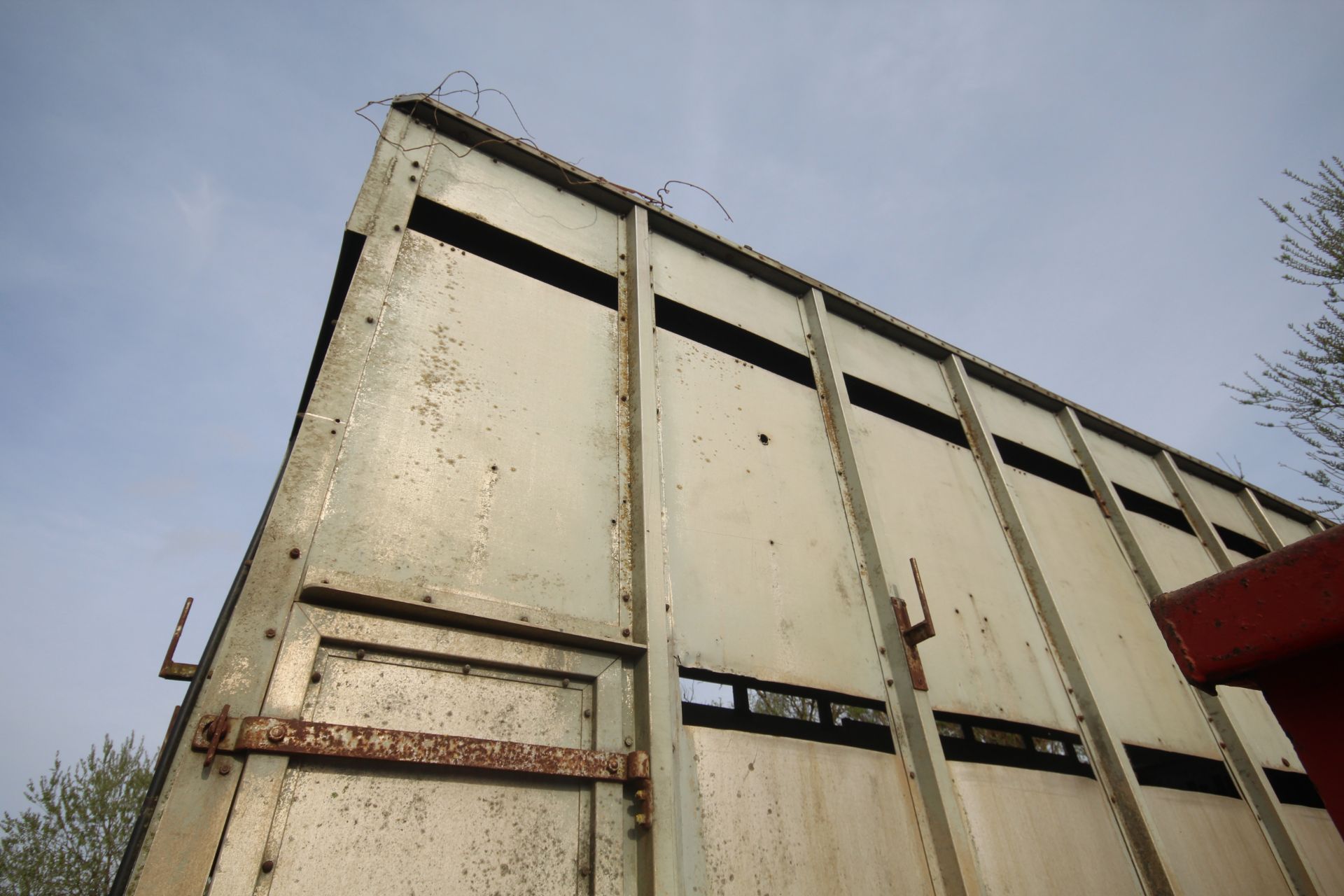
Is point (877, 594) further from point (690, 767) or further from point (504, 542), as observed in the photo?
point (504, 542)

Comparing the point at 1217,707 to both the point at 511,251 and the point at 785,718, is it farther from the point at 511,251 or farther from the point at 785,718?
the point at 511,251

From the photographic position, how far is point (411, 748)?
161 cm

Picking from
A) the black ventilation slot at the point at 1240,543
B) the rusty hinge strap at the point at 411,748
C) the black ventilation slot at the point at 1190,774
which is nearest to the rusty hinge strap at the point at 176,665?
the rusty hinge strap at the point at 411,748

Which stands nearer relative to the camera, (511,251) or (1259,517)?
(511,251)

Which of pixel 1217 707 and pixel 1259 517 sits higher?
pixel 1259 517

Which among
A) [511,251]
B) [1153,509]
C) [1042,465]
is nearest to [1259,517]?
[1153,509]

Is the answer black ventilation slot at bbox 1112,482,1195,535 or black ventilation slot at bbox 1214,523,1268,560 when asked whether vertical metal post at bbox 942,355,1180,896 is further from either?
black ventilation slot at bbox 1214,523,1268,560

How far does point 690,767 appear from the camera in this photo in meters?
1.99

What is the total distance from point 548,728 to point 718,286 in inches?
98.6

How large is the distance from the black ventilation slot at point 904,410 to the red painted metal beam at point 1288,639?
10.1ft

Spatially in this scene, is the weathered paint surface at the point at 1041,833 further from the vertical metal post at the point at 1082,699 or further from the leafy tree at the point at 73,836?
the leafy tree at the point at 73,836

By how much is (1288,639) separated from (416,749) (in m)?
1.67

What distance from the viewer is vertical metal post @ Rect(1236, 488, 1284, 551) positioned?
589cm

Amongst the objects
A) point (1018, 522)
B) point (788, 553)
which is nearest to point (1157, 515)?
point (1018, 522)
